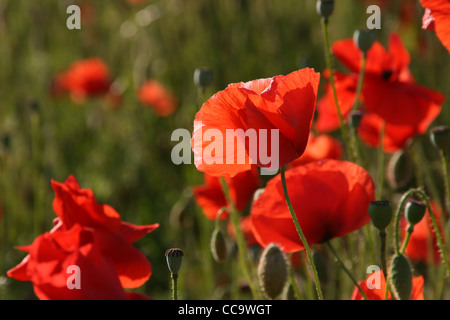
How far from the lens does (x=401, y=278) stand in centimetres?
76

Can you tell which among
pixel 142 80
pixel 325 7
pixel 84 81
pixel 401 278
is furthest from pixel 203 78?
pixel 84 81

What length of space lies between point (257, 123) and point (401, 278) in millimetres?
227

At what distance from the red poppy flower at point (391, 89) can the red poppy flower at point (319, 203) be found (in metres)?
0.35

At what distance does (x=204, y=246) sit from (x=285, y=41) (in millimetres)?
1531

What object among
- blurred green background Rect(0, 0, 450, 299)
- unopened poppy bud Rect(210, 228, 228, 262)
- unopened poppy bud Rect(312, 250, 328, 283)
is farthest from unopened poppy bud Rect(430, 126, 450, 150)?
blurred green background Rect(0, 0, 450, 299)

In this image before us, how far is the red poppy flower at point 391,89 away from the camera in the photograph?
3.99 ft

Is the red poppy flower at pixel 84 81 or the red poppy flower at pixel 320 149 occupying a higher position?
the red poppy flower at pixel 84 81

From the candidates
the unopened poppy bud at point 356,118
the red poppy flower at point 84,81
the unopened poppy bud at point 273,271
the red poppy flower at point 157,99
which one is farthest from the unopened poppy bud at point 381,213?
the red poppy flower at point 84,81

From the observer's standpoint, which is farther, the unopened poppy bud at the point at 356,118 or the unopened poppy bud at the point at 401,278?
the unopened poppy bud at the point at 356,118

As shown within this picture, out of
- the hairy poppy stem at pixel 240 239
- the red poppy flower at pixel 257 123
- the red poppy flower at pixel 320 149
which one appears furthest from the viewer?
the red poppy flower at pixel 320 149

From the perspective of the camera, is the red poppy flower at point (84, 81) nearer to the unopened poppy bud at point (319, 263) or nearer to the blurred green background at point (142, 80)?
the blurred green background at point (142, 80)

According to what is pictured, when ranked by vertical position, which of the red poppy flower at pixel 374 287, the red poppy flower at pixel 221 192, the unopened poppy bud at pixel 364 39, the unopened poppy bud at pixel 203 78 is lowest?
the red poppy flower at pixel 374 287
